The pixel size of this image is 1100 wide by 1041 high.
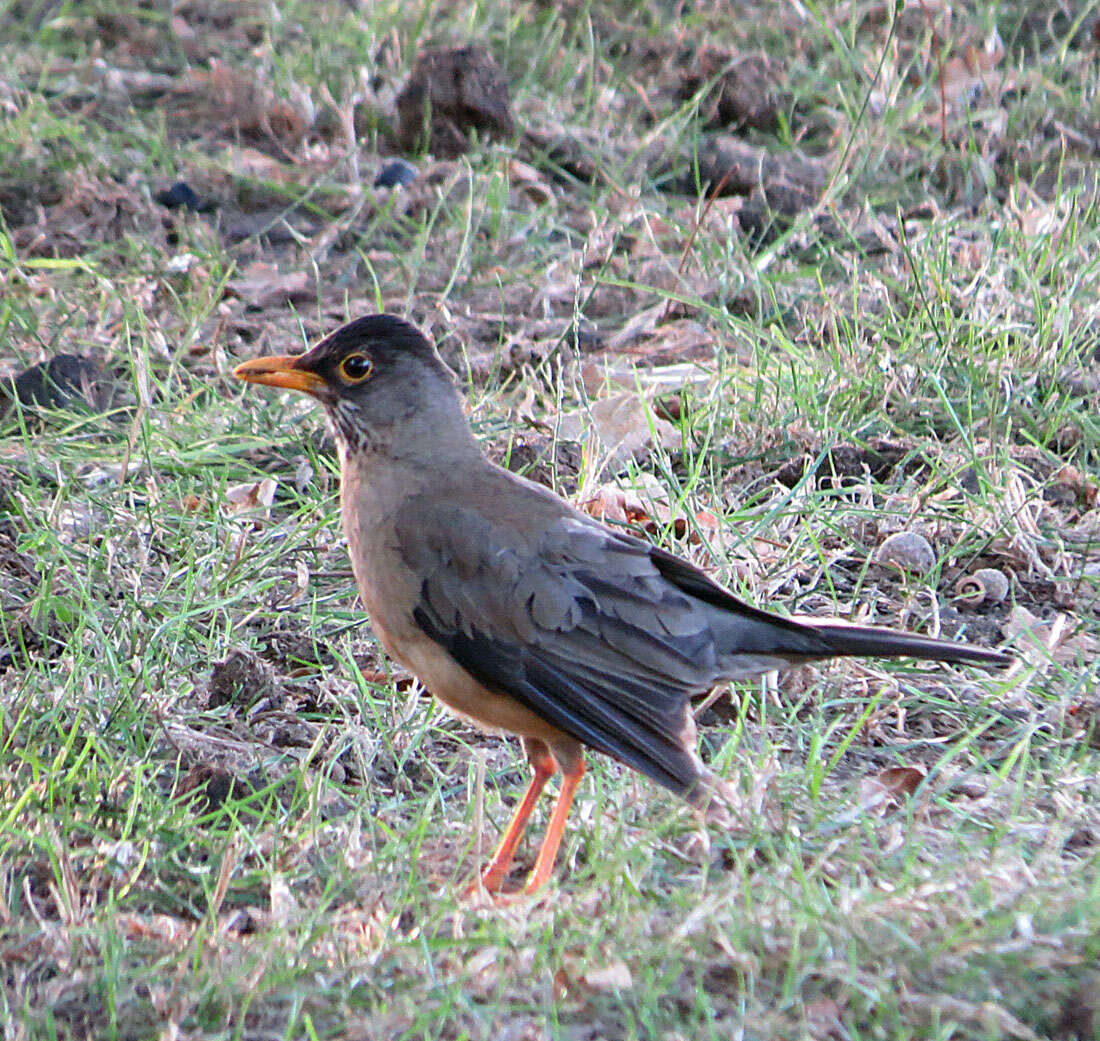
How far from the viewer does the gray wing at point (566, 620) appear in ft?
12.6

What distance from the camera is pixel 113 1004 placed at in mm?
3115

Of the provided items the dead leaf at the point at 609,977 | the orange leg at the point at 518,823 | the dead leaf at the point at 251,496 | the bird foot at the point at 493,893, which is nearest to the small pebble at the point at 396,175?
the dead leaf at the point at 251,496

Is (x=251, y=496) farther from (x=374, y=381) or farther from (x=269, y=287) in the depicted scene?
(x=269, y=287)

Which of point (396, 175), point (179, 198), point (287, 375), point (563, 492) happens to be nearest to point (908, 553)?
point (563, 492)

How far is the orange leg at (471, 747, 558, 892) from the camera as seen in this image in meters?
3.75

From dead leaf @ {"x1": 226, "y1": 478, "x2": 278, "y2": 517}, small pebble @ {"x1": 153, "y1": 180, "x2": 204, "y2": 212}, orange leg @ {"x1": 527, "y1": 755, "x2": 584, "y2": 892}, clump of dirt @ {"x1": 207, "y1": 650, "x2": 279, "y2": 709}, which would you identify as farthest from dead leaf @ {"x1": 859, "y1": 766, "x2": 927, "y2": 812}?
small pebble @ {"x1": 153, "y1": 180, "x2": 204, "y2": 212}

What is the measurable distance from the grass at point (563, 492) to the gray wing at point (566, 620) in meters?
0.22

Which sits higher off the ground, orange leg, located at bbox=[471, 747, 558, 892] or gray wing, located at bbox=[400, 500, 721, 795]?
gray wing, located at bbox=[400, 500, 721, 795]

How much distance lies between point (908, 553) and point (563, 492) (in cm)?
110

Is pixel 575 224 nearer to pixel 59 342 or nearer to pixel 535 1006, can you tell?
pixel 59 342

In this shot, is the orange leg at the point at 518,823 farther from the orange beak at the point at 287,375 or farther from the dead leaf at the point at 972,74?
the dead leaf at the point at 972,74

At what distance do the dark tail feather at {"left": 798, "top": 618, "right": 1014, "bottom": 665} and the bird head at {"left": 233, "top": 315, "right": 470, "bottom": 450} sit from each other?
45.4 inches

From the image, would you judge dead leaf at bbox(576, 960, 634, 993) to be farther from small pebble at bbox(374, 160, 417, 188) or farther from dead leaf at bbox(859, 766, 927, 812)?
small pebble at bbox(374, 160, 417, 188)

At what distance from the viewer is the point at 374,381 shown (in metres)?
4.42
